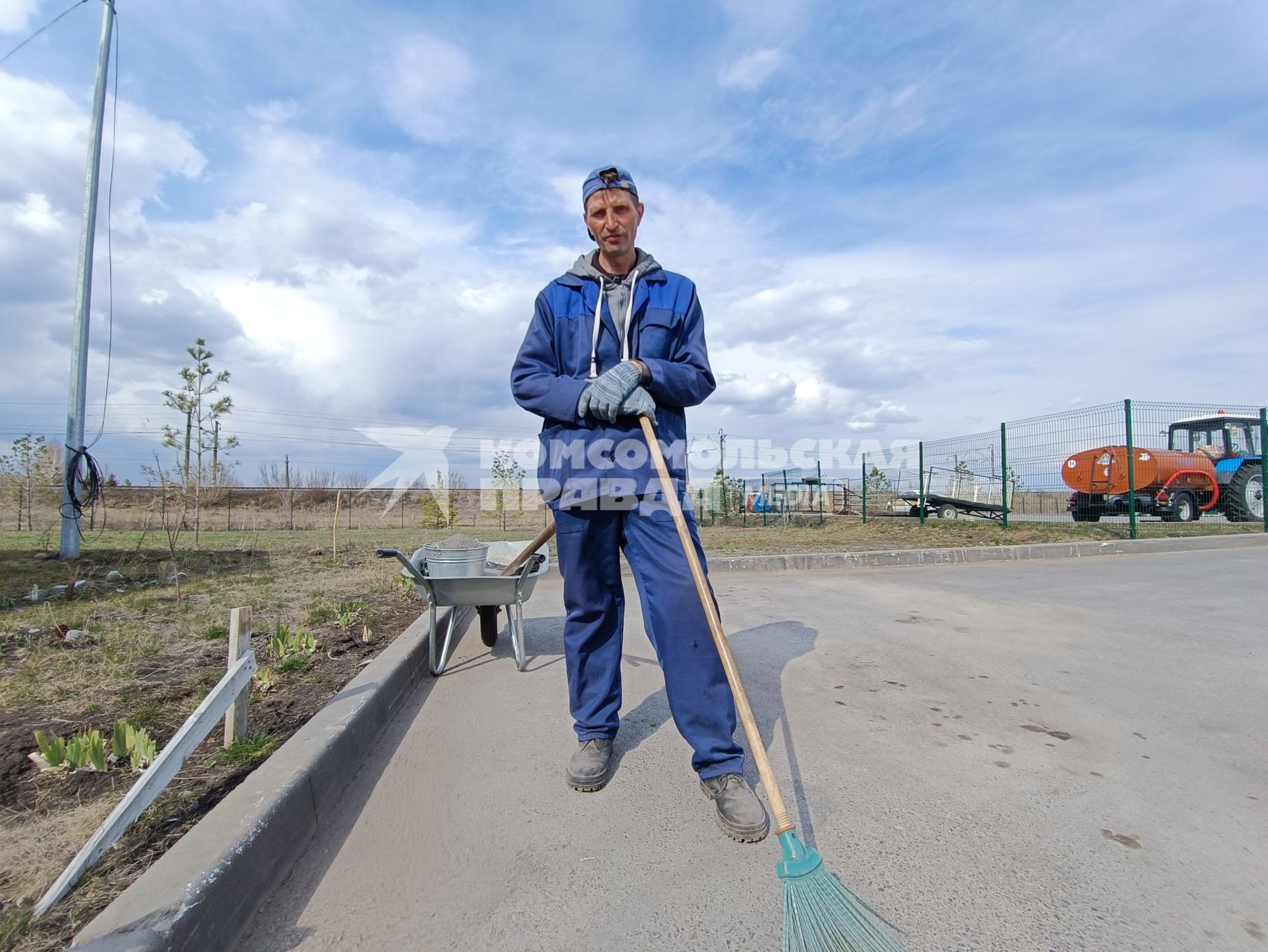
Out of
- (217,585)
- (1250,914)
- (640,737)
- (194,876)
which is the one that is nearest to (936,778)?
(1250,914)

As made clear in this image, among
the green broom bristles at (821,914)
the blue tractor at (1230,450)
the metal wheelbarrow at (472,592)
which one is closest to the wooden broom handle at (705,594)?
the green broom bristles at (821,914)

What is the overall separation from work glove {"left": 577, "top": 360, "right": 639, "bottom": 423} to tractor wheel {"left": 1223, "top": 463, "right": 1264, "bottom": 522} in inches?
599

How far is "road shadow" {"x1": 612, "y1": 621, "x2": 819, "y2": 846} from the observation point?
2308mm

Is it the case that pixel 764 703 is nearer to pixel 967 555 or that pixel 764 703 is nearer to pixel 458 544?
pixel 458 544

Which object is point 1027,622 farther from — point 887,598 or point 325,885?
point 325,885

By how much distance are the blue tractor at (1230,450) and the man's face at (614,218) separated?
14347 mm

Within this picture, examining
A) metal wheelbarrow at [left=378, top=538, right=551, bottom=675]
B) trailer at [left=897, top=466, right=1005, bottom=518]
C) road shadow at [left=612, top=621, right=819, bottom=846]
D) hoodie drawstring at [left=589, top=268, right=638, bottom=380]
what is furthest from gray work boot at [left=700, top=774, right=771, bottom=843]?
trailer at [left=897, top=466, right=1005, bottom=518]

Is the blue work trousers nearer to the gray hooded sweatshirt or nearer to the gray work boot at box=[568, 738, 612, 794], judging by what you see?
the gray work boot at box=[568, 738, 612, 794]

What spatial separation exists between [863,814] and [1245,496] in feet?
49.6

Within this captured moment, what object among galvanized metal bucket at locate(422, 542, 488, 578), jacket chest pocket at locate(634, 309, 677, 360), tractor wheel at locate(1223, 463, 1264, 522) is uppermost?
jacket chest pocket at locate(634, 309, 677, 360)

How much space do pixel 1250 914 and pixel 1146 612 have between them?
4171 millimetres

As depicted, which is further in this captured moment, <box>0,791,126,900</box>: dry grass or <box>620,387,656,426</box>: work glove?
<box>620,387,656,426</box>: work glove

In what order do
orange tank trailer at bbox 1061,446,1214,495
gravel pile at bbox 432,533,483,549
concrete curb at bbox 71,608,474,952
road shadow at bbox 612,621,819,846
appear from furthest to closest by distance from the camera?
1. orange tank trailer at bbox 1061,446,1214,495
2. gravel pile at bbox 432,533,483,549
3. road shadow at bbox 612,621,819,846
4. concrete curb at bbox 71,608,474,952

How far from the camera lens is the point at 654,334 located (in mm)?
2408
